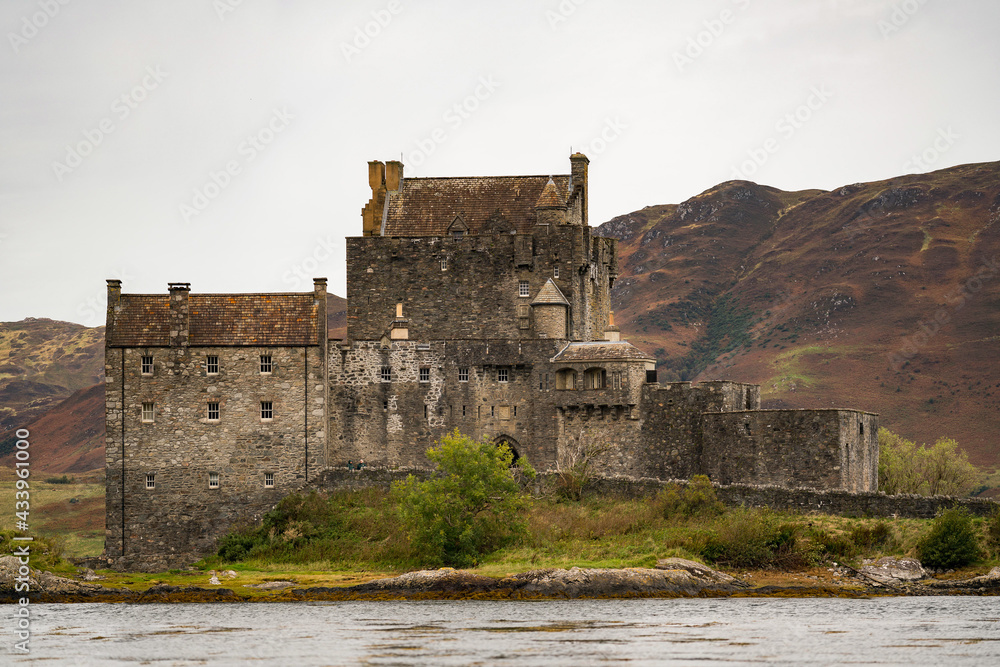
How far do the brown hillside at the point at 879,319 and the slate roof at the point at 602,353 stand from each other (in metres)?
79.8

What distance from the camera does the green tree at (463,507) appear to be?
58.5 m

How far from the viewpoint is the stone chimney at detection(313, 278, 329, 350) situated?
65438mm

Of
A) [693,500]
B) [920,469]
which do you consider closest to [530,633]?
[693,500]

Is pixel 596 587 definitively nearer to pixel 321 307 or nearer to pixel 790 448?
pixel 790 448

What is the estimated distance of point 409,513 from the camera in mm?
58844

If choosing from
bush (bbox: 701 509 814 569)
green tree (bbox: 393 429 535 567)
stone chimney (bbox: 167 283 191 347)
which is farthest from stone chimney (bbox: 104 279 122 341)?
bush (bbox: 701 509 814 569)

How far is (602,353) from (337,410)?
13.6 metres

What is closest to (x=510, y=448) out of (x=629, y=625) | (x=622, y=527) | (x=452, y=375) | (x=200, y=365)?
(x=452, y=375)

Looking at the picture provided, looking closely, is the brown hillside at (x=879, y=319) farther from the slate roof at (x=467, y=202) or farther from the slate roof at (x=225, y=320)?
the slate roof at (x=225, y=320)

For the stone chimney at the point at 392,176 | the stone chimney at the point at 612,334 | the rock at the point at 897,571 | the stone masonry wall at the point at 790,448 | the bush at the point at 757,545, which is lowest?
the rock at the point at 897,571

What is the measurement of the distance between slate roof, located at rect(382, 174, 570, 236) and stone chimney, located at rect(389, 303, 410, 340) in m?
4.63

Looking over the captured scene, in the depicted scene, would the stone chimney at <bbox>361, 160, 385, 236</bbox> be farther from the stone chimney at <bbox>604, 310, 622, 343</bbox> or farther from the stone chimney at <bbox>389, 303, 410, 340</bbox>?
the stone chimney at <bbox>604, 310, 622, 343</bbox>

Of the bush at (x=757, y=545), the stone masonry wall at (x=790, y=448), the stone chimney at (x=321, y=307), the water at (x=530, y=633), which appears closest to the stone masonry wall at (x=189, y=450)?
the stone chimney at (x=321, y=307)

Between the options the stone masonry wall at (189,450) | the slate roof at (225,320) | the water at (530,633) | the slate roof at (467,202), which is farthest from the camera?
the slate roof at (467,202)
